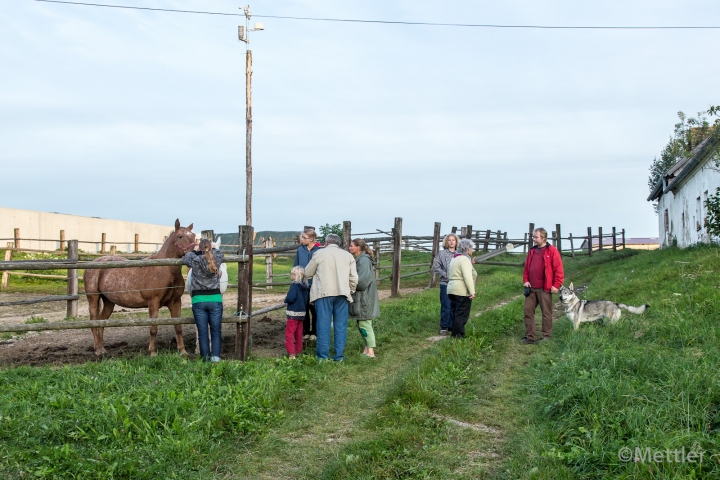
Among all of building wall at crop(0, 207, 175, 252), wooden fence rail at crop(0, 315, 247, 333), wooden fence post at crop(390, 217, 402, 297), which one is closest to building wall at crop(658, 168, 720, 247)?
wooden fence post at crop(390, 217, 402, 297)

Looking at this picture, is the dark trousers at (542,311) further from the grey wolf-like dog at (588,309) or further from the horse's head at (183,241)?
the horse's head at (183,241)

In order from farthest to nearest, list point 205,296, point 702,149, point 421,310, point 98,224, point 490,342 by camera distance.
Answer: point 98,224, point 702,149, point 421,310, point 490,342, point 205,296

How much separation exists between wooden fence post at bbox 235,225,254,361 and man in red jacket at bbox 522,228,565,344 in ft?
13.3

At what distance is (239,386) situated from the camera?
5.66 m

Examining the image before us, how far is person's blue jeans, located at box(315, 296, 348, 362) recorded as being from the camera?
7703 mm

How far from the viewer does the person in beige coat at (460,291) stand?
8984 mm

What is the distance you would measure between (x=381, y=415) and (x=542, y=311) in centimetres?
444

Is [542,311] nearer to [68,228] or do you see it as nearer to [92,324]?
[92,324]

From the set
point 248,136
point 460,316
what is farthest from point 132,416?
point 248,136

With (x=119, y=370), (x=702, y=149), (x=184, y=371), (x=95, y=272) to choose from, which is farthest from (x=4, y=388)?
(x=702, y=149)

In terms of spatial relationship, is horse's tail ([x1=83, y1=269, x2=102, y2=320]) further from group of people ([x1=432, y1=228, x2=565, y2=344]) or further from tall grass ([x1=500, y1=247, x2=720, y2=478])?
tall grass ([x1=500, y1=247, x2=720, y2=478])

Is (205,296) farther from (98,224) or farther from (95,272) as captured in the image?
(98,224)

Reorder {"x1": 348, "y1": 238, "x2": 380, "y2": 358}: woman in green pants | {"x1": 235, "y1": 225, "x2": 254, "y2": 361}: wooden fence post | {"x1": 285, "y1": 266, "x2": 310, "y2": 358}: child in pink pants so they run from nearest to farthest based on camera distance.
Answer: {"x1": 235, "y1": 225, "x2": 254, "y2": 361}: wooden fence post, {"x1": 285, "y1": 266, "x2": 310, "y2": 358}: child in pink pants, {"x1": 348, "y1": 238, "x2": 380, "y2": 358}: woman in green pants

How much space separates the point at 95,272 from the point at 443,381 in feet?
18.7
